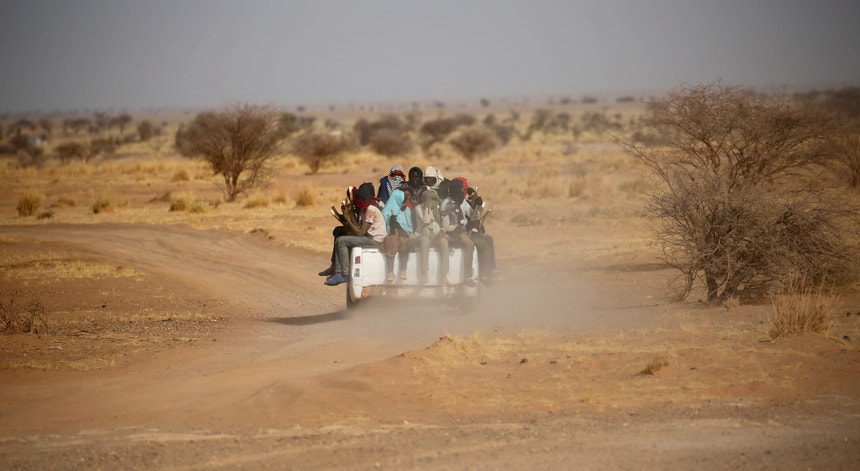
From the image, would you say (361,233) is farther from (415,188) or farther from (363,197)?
(415,188)

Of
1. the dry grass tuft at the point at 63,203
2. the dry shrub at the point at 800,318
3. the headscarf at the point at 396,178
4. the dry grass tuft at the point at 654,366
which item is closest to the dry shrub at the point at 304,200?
the dry grass tuft at the point at 63,203

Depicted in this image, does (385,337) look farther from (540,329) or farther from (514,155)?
(514,155)

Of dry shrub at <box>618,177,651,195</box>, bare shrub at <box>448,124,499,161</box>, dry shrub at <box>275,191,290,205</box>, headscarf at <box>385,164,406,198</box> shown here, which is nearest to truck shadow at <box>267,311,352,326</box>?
headscarf at <box>385,164,406,198</box>

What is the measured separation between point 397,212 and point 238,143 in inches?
919

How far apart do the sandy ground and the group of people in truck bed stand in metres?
0.70

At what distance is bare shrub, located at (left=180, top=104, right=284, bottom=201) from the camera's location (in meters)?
34.9

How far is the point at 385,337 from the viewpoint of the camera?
11.5 meters

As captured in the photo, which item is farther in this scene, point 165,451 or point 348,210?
point 348,210

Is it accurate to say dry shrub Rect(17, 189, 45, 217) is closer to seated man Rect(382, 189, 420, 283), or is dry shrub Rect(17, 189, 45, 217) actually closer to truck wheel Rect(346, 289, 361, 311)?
truck wheel Rect(346, 289, 361, 311)

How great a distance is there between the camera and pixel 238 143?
115 ft

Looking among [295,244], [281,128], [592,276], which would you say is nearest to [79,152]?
[281,128]

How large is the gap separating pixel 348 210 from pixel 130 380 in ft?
13.6

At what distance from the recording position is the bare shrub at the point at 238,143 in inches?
Result: 1373

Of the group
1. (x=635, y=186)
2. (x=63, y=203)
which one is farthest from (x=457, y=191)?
(x=63, y=203)
